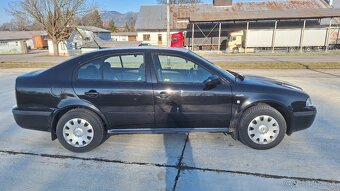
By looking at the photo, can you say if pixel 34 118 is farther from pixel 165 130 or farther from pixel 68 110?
pixel 165 130

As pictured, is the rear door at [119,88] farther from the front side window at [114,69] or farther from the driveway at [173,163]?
the driveway at [173,163]

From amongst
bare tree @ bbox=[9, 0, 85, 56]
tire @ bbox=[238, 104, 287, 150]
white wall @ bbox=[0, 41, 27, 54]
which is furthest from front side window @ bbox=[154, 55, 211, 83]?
white wall @ bbox=[0, 41, 27, 54]

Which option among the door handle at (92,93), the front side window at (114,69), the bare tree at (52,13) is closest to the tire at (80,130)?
the door handle at (92,93)

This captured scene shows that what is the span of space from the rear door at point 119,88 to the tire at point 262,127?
140cm

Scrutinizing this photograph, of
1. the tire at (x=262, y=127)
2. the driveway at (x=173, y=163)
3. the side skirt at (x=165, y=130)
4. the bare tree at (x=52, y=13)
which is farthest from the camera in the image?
the bare tree at (x=52, y=13)

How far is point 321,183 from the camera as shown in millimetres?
2818

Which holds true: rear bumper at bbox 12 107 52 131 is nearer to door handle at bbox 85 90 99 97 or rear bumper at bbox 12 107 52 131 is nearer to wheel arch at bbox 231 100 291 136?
door handle at bbox 85 90 99 97

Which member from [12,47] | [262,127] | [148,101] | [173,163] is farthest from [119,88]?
[12,47]

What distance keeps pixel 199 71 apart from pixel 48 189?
8.14 ft

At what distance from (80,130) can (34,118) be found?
0.72 m

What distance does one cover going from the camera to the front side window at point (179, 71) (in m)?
3.59

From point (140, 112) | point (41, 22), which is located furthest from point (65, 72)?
point (41, 22)

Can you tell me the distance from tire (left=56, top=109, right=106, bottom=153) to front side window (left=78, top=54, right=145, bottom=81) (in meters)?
0.56

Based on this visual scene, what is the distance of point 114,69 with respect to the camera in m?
3.67
